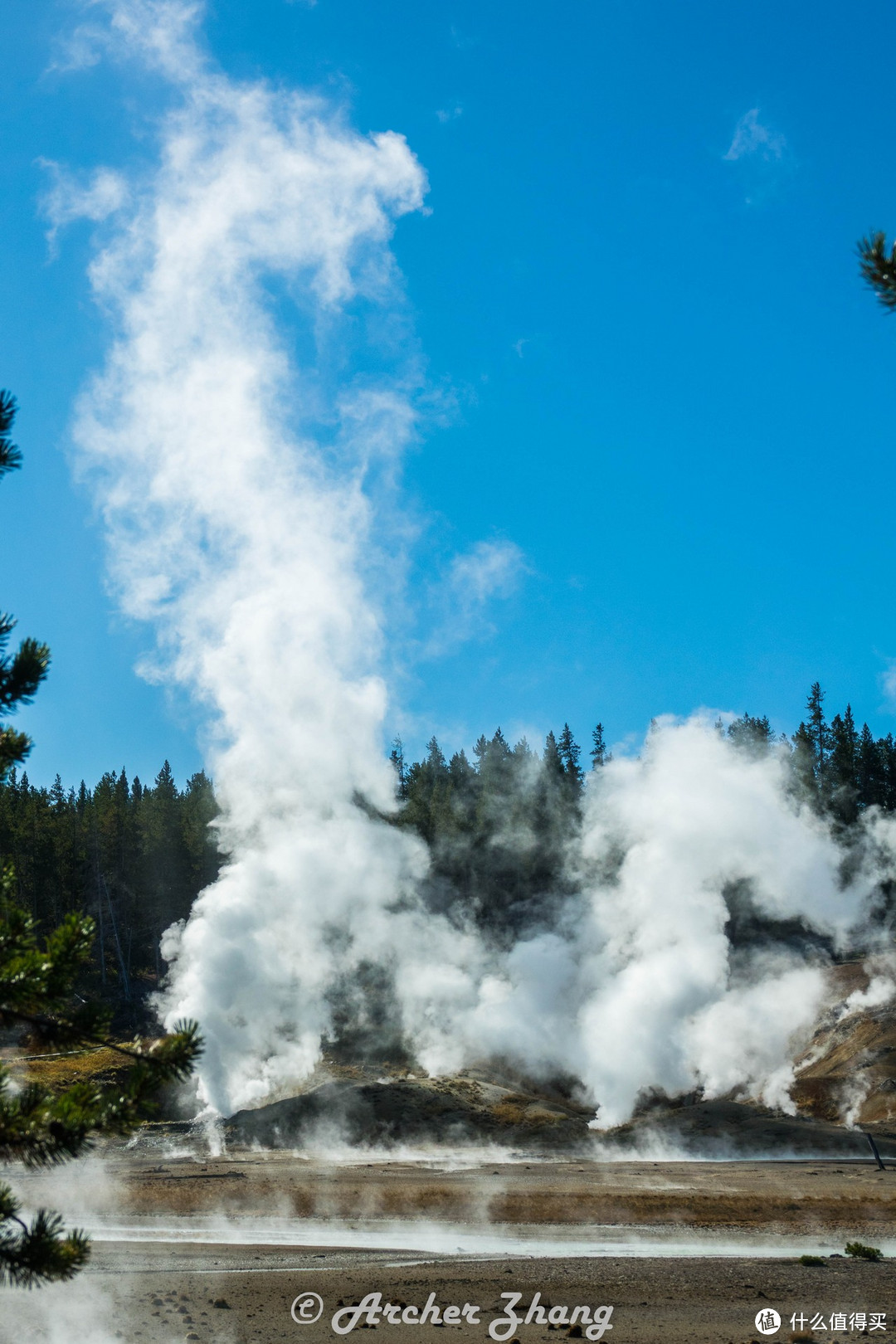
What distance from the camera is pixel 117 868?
7706 cm

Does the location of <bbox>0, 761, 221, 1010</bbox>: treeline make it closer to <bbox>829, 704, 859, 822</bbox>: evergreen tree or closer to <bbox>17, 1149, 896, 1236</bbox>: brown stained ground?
<bbox>17, 1149, 896, 1236</bbox>: brown stained ground

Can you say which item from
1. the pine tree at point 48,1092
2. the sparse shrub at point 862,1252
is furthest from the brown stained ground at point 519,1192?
the pine tree at point 48,1092

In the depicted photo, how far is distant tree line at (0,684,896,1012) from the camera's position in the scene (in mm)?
71500

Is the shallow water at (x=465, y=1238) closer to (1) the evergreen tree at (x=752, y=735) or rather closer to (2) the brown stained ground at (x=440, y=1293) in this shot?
(2) the brown stained ground at (x=440, y=1293)

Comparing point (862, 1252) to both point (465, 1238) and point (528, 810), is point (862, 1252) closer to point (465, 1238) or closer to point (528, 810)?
point (465, 1238)

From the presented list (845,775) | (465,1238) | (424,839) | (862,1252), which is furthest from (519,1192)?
(845,775)

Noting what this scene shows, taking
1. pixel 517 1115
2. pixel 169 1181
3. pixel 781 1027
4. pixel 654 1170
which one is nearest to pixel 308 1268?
pixel 169 1181

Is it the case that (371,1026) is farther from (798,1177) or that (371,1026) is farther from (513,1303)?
(513,1303)

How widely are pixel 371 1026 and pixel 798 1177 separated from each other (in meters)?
31.4

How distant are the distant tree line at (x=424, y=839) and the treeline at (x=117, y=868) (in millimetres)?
109

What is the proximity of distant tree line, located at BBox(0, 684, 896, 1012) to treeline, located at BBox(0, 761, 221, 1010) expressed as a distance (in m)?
0.11

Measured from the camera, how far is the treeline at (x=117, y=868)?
70.1 metres

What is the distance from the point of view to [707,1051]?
51.2 metres

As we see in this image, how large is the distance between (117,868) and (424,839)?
2579 cm
